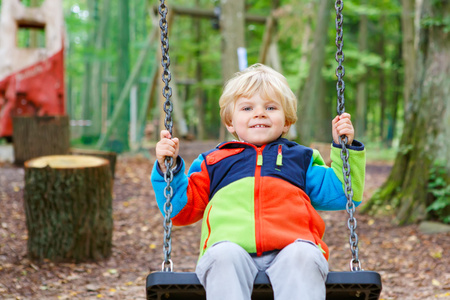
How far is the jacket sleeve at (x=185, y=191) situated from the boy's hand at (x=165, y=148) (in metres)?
0.05

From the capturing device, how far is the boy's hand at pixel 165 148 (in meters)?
2.37

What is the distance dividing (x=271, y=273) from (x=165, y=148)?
0.72m

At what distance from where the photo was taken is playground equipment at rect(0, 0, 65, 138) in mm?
9797

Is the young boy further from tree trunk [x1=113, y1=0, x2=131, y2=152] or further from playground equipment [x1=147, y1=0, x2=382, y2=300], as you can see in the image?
tree trunk [x1=113, y1=0, x2=131, y2=152]

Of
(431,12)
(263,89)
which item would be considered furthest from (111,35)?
(263,89)

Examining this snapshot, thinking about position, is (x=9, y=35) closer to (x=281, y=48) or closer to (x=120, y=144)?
(x=120, y=144)

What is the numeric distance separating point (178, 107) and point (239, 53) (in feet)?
25.1

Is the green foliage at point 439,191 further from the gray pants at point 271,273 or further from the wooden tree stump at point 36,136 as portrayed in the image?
the wooden tree stump at point 36,136

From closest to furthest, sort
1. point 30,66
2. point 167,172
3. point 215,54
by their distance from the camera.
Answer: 1. point 167,172
2. point 30,66
3. point 215,54

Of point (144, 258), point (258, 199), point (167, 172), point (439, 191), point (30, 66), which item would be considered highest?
point (30, 66)

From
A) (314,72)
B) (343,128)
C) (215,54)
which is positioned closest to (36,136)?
(314,72)

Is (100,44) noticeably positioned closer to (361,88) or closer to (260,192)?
(361,88)

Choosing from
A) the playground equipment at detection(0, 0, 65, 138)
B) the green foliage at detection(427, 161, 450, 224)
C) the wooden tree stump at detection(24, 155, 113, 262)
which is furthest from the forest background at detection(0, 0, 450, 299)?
the playground equipment at detection(0, 0, 65, 138)

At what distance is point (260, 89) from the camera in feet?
8.32
